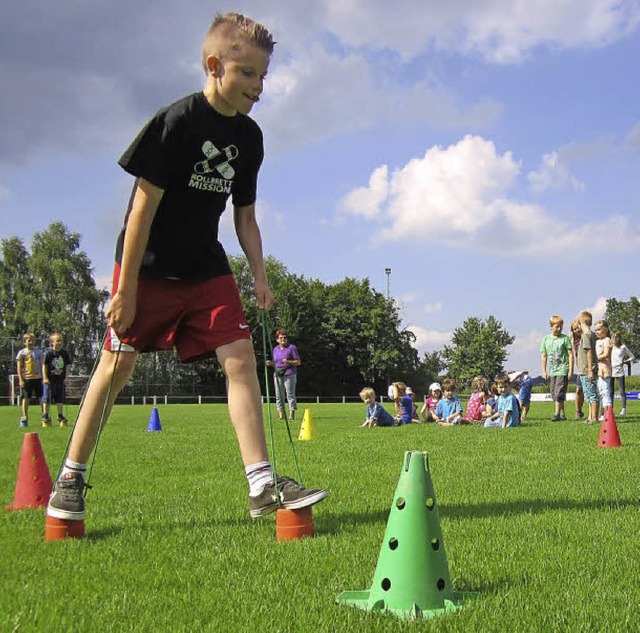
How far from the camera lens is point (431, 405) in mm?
16547

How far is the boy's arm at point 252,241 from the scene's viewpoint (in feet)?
13.8

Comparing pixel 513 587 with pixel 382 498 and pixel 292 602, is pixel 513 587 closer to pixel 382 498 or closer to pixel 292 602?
pixel 292 602

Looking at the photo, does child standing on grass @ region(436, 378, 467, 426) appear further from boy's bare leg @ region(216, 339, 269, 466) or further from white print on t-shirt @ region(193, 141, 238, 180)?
white print on t-shirt @ region(193, 141, 238, 180)

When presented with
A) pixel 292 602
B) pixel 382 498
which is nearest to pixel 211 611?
pixel 292 602

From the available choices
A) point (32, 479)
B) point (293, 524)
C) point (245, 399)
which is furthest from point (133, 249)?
point (32, 479)

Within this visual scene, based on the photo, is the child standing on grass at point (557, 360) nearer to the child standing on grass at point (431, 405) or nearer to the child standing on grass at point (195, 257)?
the child standing on grass at point (431, 405)

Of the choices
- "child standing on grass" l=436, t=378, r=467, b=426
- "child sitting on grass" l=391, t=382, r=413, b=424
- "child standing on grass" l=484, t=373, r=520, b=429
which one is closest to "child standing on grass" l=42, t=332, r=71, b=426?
"child sitting on grass" l=391, t=382, r=413, b=424

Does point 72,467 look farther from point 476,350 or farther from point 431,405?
point 476,350

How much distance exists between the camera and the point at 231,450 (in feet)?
27.9

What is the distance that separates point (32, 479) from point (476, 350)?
78.4 meters

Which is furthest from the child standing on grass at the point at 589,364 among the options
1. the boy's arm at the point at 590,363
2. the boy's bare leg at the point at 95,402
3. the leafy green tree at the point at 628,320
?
the leafy green tree at the point at 628,320

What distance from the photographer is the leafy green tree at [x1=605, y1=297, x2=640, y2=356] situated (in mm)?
97688

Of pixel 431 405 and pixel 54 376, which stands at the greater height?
pixel 54 376

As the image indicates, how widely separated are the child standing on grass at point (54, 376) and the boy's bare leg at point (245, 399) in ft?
41.8
